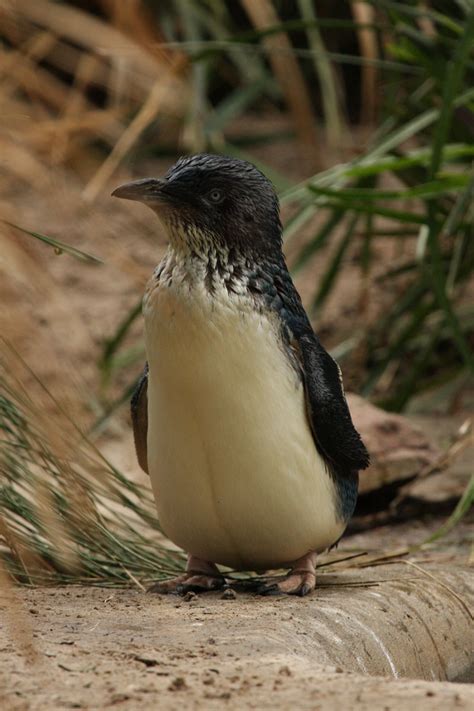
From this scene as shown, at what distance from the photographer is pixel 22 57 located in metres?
1.45

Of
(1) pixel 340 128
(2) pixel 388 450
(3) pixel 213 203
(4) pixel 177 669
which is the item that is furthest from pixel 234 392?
(1) pixel 340 128

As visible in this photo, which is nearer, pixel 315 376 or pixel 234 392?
pixel 234 392

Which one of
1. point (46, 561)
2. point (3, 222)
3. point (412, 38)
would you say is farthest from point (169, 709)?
point (412, 38)

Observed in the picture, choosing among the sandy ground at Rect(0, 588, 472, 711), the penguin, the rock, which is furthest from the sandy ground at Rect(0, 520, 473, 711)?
the rock

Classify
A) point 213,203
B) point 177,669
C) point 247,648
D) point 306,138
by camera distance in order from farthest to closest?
point 213,203
point 247,648
point 177,669
point 306,138

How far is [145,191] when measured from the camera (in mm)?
2705

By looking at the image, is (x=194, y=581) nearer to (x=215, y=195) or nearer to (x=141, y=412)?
(x=141, y=412)

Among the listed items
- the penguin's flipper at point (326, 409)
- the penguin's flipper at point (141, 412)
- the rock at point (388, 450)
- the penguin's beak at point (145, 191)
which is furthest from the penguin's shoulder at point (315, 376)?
the rock at point (388, 450)

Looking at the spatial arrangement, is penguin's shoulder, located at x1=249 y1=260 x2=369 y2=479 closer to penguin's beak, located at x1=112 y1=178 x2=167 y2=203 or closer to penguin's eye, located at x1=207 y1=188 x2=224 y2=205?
penguin's eye, located at x1=207 y1=188 x2=224 y2=205

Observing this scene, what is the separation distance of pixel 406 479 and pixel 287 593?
1.79 metres

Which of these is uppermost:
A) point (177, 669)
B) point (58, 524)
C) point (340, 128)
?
point (340, 128)

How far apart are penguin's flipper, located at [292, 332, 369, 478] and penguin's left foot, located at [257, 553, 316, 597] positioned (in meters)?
0.23

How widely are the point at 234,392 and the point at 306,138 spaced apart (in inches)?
43.0

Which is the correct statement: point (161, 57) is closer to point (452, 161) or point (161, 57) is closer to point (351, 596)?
point (351, 596)
